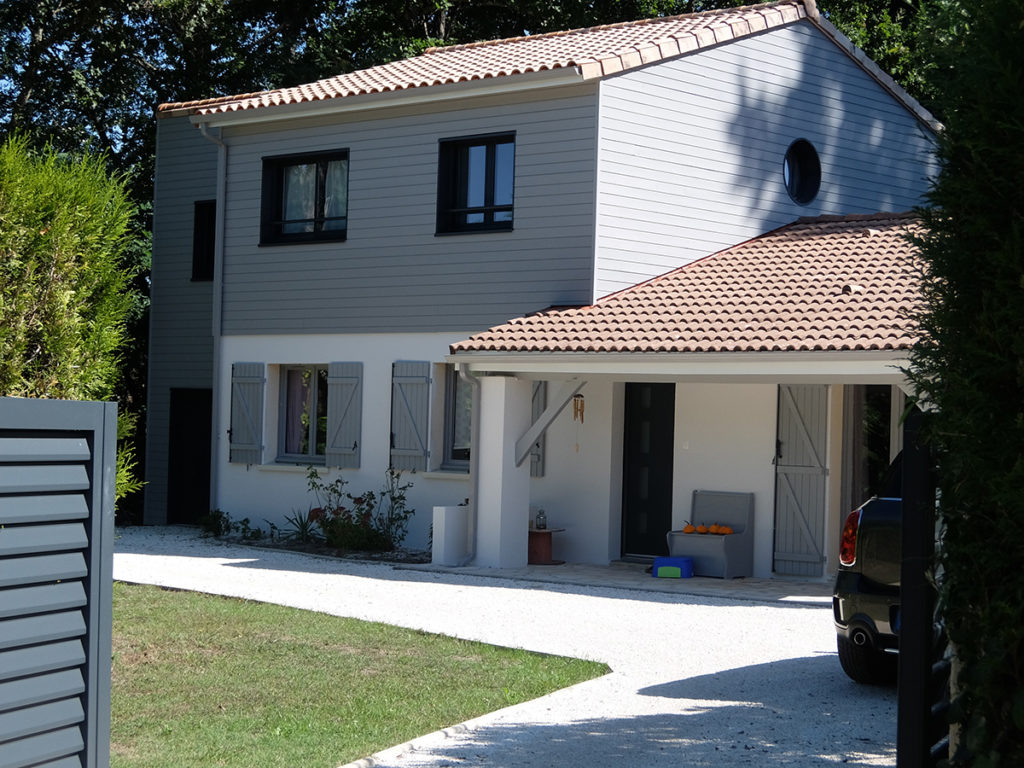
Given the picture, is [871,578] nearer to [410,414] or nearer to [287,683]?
[287,683]

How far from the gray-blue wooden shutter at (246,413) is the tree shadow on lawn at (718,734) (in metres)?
11.5

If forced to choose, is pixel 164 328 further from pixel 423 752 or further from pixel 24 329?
pixel 423 752

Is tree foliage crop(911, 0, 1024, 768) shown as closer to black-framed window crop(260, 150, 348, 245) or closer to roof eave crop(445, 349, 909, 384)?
roof eave crop(445, 349, 909, 384)

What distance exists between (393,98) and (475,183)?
1.54 meters

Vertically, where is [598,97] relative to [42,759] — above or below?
above

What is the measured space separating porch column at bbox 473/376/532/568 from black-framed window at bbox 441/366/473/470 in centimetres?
206

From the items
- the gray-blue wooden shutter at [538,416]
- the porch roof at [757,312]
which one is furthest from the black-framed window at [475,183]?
the gray-blue wooden shutter at [538,416]

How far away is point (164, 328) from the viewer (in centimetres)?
2167

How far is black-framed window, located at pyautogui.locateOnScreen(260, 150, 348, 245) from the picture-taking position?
735 inches

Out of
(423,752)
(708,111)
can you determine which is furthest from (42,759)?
(708,111)

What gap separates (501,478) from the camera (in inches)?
596

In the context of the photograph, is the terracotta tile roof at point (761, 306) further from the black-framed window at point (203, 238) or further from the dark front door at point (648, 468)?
the black-framed window at point (203, 238)

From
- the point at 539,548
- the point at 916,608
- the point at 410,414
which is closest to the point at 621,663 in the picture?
the point at 916,608

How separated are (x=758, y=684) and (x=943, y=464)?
480 centimetres
